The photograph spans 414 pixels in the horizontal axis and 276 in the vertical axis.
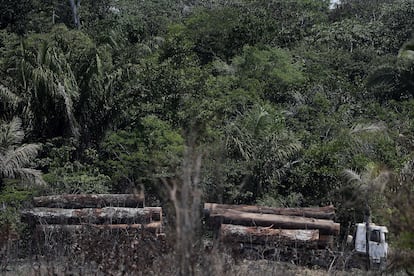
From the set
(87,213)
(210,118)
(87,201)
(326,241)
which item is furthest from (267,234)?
(210,118)

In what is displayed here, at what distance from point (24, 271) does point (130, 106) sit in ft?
28.8

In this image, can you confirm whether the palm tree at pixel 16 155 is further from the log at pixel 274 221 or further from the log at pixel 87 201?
the log at pixel 274 221

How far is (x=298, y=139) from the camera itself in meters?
14.8

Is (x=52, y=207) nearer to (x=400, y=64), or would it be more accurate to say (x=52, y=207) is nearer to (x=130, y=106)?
(x=130, y=106)

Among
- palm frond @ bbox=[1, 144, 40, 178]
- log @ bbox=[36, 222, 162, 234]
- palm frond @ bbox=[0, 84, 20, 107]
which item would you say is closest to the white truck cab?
log @ bbox=[36, 222, 162, 234]

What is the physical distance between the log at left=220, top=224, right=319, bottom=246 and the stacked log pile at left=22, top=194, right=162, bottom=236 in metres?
1.30

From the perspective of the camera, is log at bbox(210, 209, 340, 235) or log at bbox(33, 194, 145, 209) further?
log at bbox(33, 194, 145, 209)

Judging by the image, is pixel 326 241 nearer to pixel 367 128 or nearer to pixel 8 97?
pixel 367 128

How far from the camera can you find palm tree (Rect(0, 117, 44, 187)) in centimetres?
1245

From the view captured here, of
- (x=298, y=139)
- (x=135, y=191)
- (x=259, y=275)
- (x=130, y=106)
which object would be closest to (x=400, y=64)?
(x=298, y=139)

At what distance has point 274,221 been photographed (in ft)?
34.3

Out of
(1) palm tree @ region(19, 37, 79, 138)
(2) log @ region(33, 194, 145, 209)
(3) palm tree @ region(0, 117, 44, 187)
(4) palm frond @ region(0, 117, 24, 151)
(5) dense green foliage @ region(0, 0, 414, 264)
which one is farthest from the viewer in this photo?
(1) palm tree @ region(19, 37, 79, 138)

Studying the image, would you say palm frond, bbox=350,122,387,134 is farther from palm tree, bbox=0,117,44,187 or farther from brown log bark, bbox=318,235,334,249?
palm tree, bbox=0,117,44,187

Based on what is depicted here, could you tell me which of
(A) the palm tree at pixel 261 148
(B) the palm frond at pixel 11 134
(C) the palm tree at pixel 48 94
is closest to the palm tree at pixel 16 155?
(B) the palm frond at pixel 11 134
